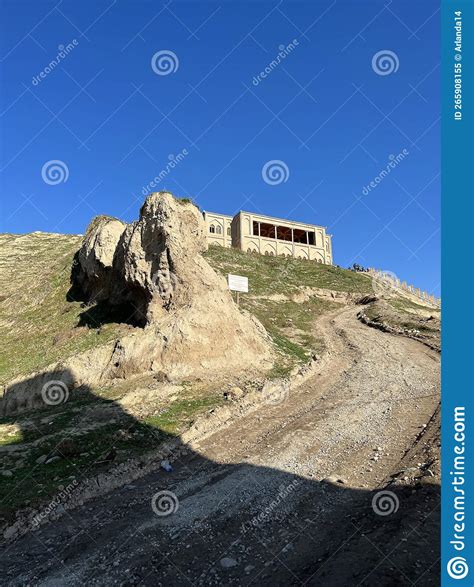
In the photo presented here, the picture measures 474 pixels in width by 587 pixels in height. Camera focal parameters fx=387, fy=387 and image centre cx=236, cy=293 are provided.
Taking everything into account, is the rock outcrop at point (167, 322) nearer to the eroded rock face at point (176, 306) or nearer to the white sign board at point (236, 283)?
the eroded rock face at point (176, 306)

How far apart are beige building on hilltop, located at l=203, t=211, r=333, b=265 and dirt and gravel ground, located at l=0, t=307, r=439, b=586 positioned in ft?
222

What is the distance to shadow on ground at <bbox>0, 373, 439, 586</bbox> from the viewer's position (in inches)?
287

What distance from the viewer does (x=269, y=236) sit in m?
88.9

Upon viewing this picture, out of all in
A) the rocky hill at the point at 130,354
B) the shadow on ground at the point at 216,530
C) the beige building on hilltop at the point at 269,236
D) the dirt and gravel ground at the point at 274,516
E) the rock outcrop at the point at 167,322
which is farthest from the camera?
the beige building on hilltop at the point at 269,236

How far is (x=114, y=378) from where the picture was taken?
20.5 m

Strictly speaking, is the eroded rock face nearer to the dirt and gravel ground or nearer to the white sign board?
the white sign board

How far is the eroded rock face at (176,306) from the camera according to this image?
2088 centimetres

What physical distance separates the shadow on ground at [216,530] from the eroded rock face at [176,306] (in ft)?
26.3

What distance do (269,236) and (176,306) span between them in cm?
6848

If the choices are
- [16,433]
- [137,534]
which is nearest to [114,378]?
[16,433]

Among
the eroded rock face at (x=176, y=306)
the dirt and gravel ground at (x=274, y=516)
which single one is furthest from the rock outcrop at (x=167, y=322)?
the dirt and gravel ground at (x=274, y=516)

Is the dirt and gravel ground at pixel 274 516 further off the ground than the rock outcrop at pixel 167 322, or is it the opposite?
the rock outcrop at pixel 167 322

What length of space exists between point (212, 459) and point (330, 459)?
154 inches

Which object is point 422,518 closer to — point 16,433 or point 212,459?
point 212,459
